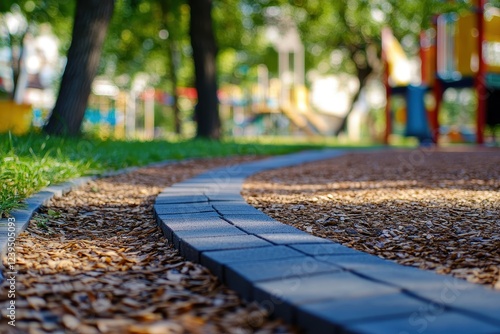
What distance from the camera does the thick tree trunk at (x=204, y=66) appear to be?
13.0 metres

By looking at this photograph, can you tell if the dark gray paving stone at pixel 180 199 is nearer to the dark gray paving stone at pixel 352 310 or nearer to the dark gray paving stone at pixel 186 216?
the dark gray paving stone at pixel 186 216

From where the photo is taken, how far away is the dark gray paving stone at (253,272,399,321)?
2.12 m

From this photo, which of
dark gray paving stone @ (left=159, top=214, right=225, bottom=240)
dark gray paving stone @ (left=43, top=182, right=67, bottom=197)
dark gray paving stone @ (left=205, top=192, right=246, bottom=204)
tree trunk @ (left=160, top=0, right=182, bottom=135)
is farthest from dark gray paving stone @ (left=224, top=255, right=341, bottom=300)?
tree trunk @ (left=160, top=0, right=182, bottom=135)

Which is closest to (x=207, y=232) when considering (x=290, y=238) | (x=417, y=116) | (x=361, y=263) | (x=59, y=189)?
(x=290, y=238)

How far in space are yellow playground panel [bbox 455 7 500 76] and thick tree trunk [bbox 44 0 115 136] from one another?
8741mm

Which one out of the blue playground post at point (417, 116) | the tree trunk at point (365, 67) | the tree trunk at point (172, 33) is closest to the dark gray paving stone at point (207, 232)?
the blue playground post at point (417, 116)

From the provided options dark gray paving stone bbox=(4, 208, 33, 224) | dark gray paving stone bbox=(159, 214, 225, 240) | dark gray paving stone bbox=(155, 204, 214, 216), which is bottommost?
dark gray paving stone bbox=(159, 214, 225, 240)

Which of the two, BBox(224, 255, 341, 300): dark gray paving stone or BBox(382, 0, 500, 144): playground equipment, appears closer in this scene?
BBox(224, 255, 341, 300): dark gray paving stone

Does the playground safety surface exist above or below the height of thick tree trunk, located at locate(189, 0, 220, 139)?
below

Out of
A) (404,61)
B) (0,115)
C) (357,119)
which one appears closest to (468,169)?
(0,115)

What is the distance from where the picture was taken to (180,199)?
443 cm

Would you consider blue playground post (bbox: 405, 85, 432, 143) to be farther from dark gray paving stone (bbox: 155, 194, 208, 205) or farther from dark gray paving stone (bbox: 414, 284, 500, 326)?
dark gray paving stone (bbox: 414, 284, 500, 326)

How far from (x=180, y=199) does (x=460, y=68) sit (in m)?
11.8

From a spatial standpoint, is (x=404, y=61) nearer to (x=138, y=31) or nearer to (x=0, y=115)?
A: (x=138, y=31)
